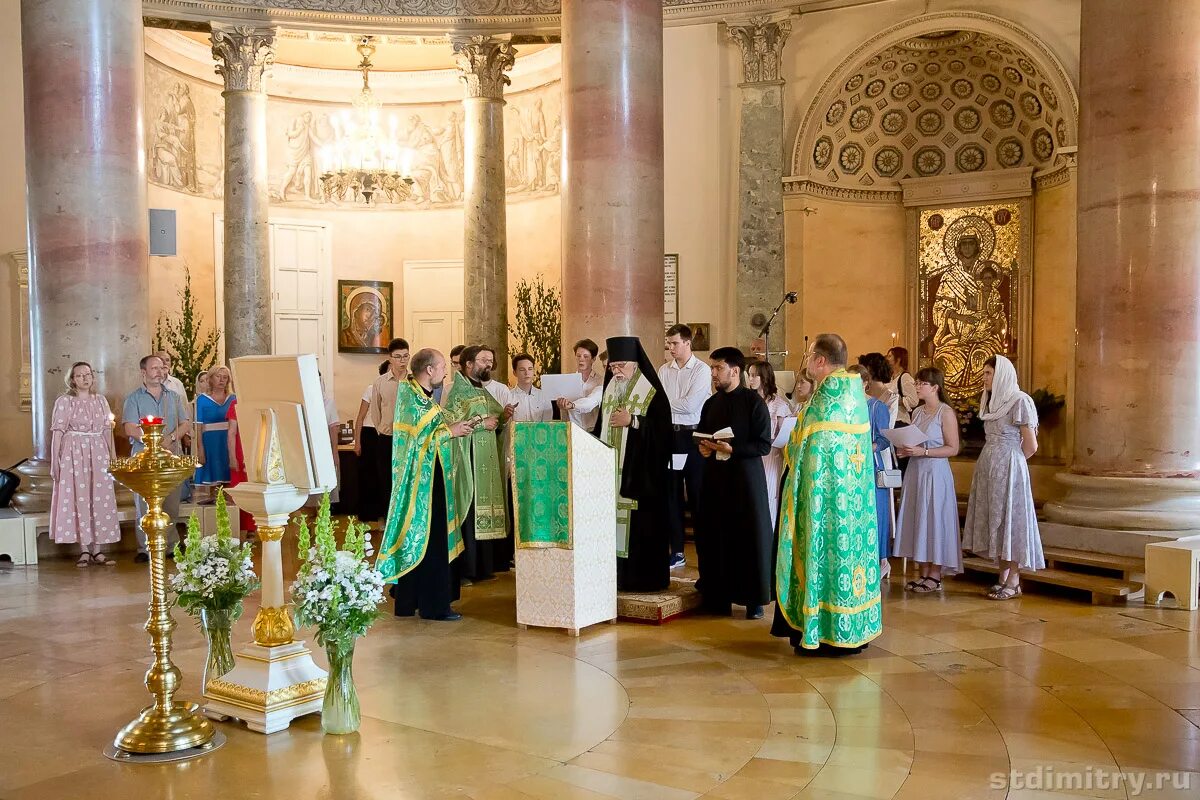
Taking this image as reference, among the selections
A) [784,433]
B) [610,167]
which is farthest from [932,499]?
[610,167]

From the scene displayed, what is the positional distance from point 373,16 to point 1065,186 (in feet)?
29.9

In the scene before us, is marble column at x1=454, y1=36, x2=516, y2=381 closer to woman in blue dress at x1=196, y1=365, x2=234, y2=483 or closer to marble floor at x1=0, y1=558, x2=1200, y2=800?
woman in blue dress at x1=196, y1=365, x2=234, y2=483

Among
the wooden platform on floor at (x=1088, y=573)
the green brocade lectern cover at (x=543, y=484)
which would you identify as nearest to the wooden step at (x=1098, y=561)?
the wooden platform on floor at (x=1088, y=573)

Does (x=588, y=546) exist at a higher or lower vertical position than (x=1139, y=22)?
lower

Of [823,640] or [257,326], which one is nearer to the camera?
[823,640]

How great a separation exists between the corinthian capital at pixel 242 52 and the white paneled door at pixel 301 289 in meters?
3.00

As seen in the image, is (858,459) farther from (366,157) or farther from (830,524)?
(366,157)

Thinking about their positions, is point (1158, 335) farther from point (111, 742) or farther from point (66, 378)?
point (66, 378)

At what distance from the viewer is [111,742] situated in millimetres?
4746

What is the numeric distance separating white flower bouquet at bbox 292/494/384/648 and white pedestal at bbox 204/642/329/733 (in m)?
0.29

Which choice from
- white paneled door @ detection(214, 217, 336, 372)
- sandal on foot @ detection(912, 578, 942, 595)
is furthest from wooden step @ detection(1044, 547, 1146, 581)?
white paneled door @ detection(214, 217, 336, 372)

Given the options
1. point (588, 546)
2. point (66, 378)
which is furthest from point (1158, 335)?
point (66, 378)

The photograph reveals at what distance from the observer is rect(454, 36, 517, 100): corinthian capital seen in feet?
48.4

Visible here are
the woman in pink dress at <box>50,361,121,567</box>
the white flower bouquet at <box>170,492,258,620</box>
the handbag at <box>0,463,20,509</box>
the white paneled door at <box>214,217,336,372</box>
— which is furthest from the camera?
A: the white paneled door at <box>214,217,336,372</box>
